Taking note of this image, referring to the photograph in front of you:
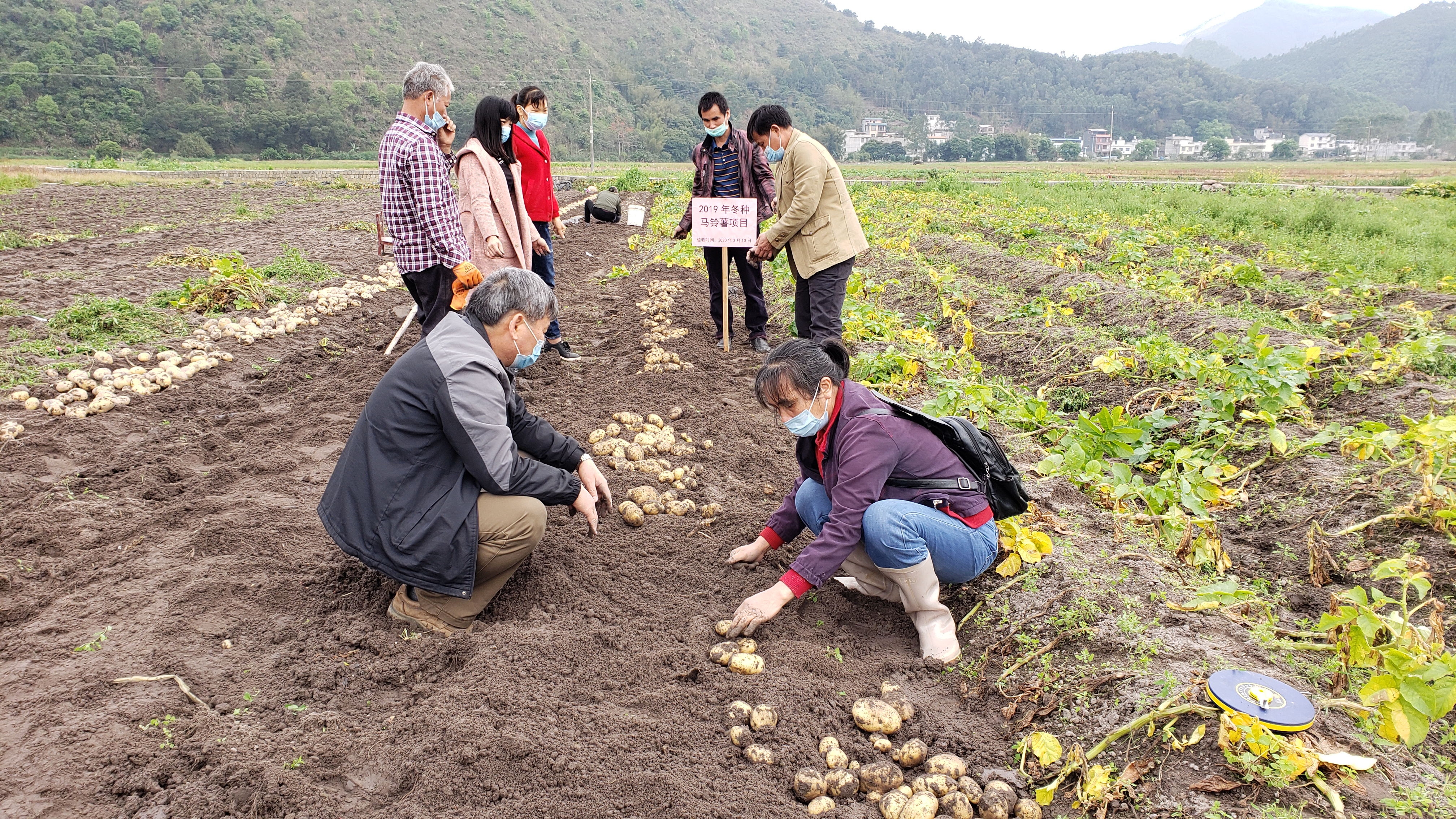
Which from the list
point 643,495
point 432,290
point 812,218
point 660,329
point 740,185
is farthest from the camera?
point 660,329

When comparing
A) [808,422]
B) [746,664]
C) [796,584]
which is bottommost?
[746,664]

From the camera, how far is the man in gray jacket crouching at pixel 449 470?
2506mm

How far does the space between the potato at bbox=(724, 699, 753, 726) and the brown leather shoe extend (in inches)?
40.7

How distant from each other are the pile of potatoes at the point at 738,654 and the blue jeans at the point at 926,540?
464mm

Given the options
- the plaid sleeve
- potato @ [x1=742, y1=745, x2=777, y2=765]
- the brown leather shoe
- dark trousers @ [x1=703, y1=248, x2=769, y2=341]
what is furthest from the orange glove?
potato @ [x1=742, y1=745, x2=777, y2=765]

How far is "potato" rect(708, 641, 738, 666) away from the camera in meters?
2.46

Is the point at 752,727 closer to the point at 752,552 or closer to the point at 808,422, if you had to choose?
the point at 752,552

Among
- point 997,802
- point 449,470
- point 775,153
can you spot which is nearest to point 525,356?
point 449,470

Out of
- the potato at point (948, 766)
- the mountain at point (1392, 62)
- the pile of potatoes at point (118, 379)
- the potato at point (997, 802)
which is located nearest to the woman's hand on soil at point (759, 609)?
the potato at point (948, 766)

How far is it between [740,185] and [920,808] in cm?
503

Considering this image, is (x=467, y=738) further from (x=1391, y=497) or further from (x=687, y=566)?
(x=1391, y=497)

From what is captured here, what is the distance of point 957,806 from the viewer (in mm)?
1893

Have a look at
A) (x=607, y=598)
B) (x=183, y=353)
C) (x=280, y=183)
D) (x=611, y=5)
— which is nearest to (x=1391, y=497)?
(x=607, y=598)

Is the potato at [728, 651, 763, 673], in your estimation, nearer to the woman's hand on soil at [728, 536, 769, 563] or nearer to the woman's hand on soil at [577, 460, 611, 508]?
the woman's hand on soil at [728, 536, 769, 563]
